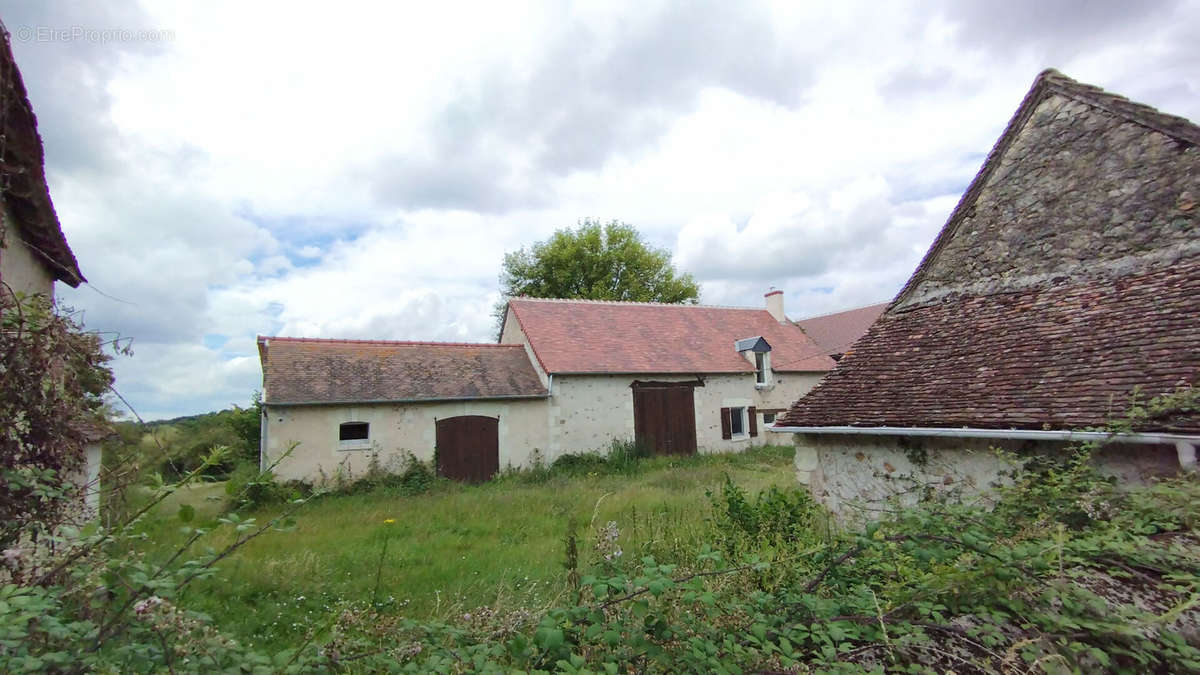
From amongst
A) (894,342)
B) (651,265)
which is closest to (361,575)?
(894,342)

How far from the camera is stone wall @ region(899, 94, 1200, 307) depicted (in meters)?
5.86

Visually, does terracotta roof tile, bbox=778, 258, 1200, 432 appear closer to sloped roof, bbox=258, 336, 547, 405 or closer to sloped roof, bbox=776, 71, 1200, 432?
sloped roof, bbox=776, 71, 1200, 432

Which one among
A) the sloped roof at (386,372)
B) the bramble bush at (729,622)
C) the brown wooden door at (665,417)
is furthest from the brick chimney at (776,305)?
the bramble bush at (729,622)

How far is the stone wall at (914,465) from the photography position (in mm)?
4609

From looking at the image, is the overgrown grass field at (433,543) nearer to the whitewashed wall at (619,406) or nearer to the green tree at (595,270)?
the whitewashed wall at (619,406)

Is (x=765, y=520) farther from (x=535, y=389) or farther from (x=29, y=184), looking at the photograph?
(x=535, y=389)

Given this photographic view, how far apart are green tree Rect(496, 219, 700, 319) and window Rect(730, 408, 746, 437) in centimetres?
1540

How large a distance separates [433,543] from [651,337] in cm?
1178

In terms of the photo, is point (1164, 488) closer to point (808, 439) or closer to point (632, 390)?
point (808, 439)

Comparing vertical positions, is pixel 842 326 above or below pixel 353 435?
above

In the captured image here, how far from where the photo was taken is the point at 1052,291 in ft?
21.1

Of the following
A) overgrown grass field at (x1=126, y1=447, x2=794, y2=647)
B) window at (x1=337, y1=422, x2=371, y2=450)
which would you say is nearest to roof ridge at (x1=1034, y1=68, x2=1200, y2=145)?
overgrown grass field at (x1=126, y1=447, x2=794, y2=647)

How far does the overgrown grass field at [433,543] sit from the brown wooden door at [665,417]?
2792 millimetres

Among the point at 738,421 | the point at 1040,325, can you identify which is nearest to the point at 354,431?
the point at 738,421
